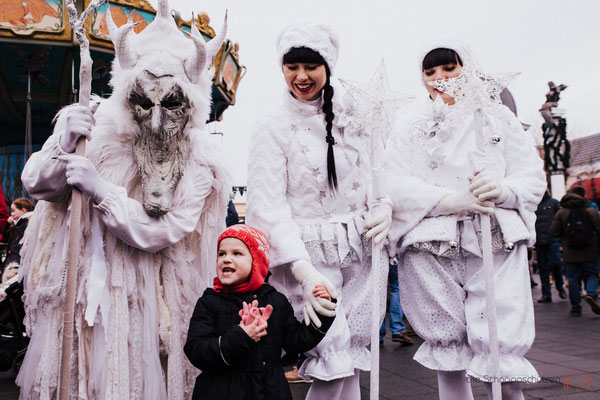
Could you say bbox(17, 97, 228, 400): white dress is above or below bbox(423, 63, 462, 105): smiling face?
below

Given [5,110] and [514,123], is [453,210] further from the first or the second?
[5,110]

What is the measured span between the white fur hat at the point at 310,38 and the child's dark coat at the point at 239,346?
3.36ft

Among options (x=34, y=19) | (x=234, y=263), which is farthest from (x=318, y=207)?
(x=34, y=19)

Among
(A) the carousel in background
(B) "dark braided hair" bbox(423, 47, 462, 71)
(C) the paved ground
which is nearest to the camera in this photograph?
(B) "dark braided hair" bbox(423, 47, 462, 71)

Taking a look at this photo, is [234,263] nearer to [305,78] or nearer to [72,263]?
[72,263]

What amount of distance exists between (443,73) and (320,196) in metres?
0.84

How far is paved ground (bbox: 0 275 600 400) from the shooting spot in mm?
3451

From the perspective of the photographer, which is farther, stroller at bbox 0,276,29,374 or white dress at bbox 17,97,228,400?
stroller at bbox 0,276,29,374

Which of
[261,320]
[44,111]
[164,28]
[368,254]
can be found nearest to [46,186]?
[164,28]

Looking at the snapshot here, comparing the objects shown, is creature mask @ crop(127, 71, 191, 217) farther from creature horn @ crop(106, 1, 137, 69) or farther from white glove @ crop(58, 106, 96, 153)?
white glove @ crop(58, 106, 96, 153)

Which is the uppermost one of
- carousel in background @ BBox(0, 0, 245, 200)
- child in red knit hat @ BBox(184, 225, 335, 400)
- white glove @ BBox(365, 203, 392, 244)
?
carousel in background @ BBox(0, 0, 245, 200)

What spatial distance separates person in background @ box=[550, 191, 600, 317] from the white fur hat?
5.87 m

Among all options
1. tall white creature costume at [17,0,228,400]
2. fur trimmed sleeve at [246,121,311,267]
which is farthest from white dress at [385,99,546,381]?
tall white creature costume at [17,0,228,400]

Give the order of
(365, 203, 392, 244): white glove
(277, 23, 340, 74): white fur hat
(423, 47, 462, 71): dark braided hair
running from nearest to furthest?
(365, 203, 392, 244): white glove → (277, 23, 340, 74): white fur hat → (423, 47, 462, 71): dark braided hair
